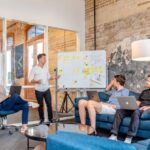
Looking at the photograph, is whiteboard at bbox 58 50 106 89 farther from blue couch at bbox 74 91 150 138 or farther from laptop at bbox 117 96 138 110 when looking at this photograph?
laptop at bbox 117 96 138 110

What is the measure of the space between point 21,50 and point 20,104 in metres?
2.81

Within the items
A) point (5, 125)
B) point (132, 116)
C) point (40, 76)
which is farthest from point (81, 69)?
point (132, 116)

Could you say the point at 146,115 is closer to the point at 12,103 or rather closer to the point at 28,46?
the point at 12,103

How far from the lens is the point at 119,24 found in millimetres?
6086

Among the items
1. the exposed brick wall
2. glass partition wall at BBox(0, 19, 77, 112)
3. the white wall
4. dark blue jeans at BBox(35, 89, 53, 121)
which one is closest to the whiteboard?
dark blue jeans at BBox(35, 89, 53, 121)

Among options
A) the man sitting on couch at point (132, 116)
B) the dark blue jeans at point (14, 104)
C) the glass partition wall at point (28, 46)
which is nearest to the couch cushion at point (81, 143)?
the man sitting on couch at point (132, 116)

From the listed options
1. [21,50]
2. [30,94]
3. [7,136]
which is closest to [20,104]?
[7,136]

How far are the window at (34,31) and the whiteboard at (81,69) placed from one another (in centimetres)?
122

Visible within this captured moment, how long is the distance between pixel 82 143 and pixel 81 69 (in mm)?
4614

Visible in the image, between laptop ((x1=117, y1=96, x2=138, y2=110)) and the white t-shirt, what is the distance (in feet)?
6.79

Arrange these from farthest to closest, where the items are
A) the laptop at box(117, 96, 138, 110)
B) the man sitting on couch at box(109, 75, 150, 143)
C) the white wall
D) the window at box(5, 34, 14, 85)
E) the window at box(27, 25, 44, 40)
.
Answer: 1. the window at box(27, 25, 44, 40)
2. the window at box(5, 34, 14, 85)
3. the white wall
4. the laptop at box(117, 96, 138, 110)
5. the man sitting on couch at box(109, 75, 150, 143)

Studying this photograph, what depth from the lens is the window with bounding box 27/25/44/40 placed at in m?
6.70

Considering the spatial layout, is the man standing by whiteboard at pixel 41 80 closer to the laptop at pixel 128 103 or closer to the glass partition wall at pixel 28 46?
the glass partition wall at pixel 28 46

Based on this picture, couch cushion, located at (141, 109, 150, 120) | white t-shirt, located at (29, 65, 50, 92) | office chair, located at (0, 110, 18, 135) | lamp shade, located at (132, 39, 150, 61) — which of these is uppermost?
lamp shade, located at (132, 39, 150, 61)
